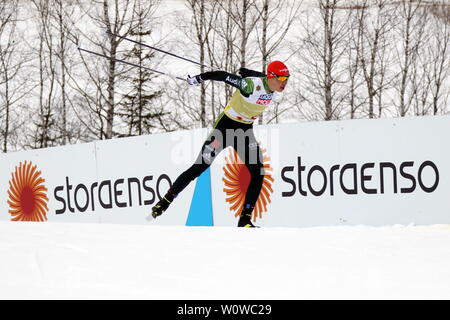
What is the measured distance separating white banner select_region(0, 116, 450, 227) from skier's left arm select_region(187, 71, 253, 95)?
114 centimetres

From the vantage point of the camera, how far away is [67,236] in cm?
355

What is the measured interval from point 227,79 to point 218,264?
289 cm

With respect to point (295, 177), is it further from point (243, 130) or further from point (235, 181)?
A: point (243, 130)

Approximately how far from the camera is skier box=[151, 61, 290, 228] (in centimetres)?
550

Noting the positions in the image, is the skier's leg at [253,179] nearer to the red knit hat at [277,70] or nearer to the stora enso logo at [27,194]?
the red knit hat at [277,70]

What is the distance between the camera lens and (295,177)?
6.45 m

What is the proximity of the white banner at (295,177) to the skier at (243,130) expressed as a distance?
903 millimetres

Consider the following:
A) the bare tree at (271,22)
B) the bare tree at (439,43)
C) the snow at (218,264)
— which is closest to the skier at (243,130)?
the snow at (218,264)

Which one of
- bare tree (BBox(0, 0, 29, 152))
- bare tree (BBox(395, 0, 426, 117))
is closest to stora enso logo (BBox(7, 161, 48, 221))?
bare tree (BBox(0, 0, 29, 152))

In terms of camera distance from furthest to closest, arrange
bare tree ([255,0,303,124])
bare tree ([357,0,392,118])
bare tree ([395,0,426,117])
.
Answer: bare tree ([395,0,426,117]) < bare tree ([357,0,392,118]) < bare tree ([255,0,303,124])

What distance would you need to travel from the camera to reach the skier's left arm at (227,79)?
5.44m

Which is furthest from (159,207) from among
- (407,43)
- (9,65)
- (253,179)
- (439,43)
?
(9,65)

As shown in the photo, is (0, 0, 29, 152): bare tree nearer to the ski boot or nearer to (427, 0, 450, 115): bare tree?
(427, 0, 450, 115): bare tree

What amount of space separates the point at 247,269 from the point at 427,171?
385cm
